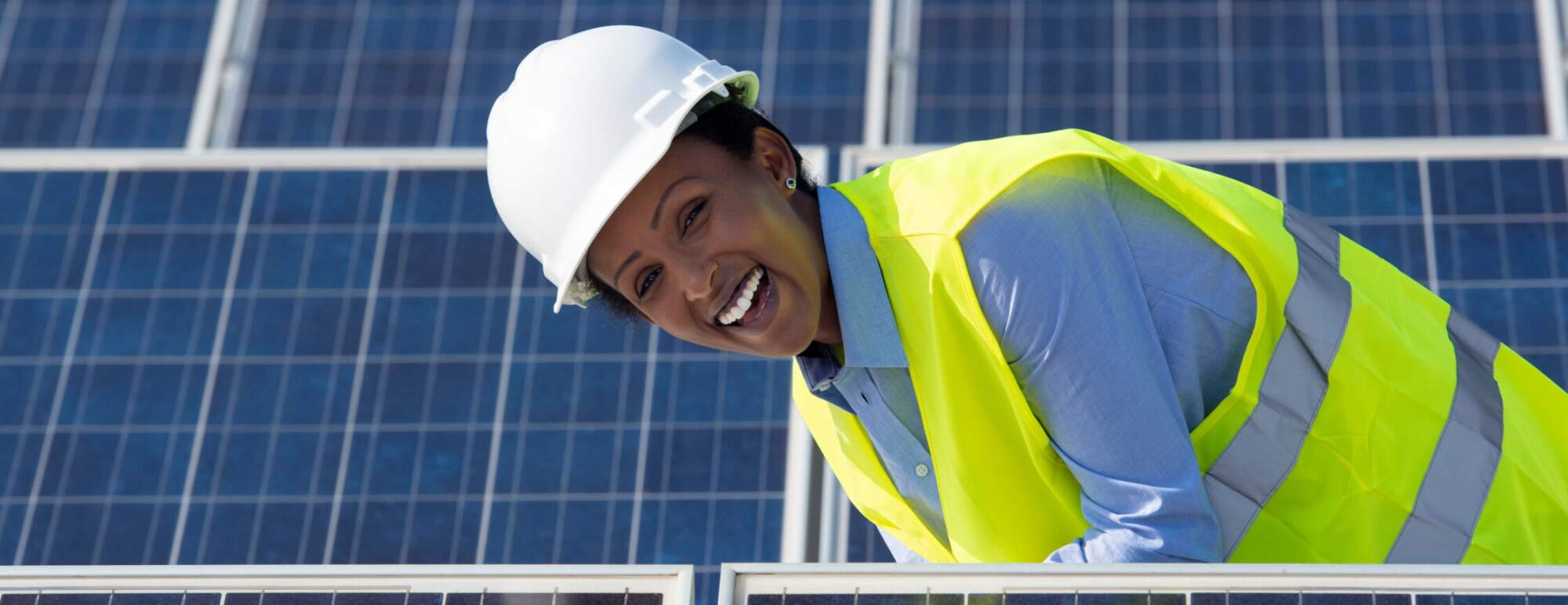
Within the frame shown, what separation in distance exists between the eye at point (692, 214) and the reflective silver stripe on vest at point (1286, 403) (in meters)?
1.03

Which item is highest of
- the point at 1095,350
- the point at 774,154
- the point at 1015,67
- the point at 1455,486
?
the point at 774,154

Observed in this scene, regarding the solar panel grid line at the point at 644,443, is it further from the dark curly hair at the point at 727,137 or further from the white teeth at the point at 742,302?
the white teeth at the point at 742,302

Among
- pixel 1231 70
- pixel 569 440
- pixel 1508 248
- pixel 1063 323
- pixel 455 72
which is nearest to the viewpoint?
pixel 1063 323

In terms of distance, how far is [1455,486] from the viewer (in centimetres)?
430

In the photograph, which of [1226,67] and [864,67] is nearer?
[1226,67]

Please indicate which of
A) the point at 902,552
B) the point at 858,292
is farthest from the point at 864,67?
the point at 858,292

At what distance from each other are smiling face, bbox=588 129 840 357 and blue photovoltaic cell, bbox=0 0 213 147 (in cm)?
858

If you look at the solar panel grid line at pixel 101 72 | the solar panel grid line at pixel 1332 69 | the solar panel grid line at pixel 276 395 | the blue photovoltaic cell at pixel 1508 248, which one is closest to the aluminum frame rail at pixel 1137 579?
the blue photovoltaic cell at pixel 1508 248

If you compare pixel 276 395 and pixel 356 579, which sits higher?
pixel 356 579

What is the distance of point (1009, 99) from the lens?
11.5 meters

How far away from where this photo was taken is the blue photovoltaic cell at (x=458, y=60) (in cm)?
1166

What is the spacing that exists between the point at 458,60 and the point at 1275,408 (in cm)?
842

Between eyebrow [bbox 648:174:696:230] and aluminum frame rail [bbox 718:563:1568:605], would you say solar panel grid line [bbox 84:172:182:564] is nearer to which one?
eyebrow [bbox 648:174:696:230]

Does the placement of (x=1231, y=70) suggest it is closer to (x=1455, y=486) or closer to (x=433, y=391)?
(x=433, y=391)
